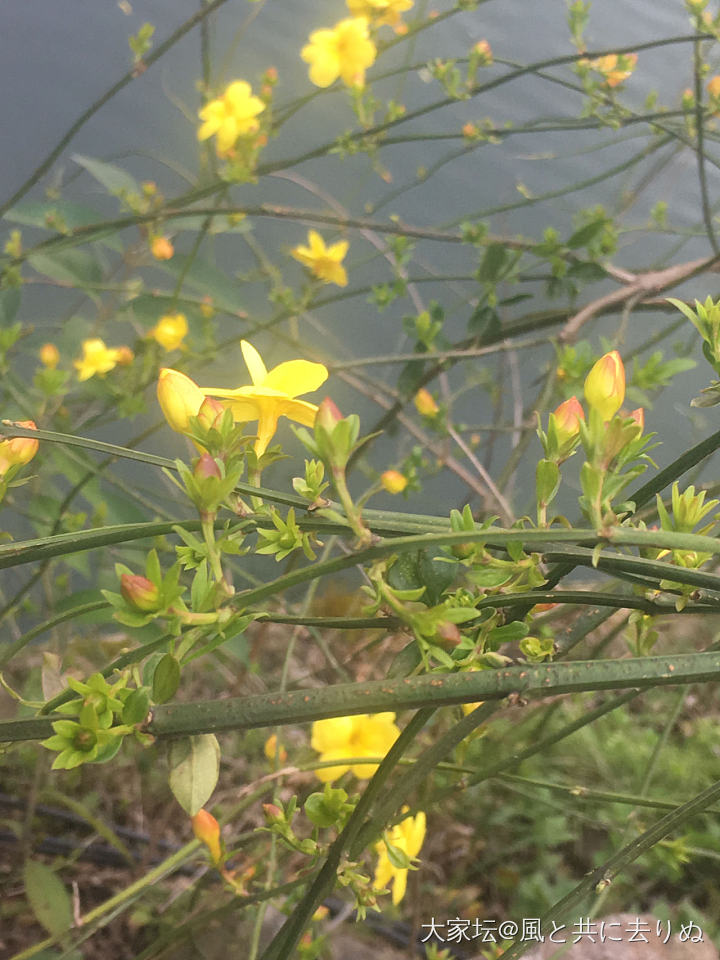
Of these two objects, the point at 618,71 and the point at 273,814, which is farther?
the point at 618,71

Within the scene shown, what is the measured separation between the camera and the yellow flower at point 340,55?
3.29ft

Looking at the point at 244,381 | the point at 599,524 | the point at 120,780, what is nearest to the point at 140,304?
the point at 244,381

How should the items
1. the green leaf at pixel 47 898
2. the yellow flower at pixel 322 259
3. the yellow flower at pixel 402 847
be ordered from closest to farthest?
the yellow flower at pixel 402 847 < the green leaf at pixel 47 898 < the yellow flower at pixel 322 259

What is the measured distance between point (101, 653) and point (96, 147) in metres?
1.09

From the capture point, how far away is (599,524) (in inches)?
10.4

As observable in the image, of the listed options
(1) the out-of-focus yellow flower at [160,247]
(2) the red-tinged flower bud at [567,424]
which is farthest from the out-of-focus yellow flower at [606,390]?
(1) the out-of-focus yellow flower at [160,247]

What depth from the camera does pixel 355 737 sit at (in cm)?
75

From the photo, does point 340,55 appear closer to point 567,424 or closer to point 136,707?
point 567,424

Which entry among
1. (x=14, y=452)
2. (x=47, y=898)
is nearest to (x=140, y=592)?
(x=14, y=452)

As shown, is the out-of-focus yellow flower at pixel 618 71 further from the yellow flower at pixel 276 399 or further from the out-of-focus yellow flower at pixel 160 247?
the yellow flower at pixel 276 399

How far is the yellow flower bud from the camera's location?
0.33 metres

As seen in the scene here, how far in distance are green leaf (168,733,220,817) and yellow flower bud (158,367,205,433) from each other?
0.15 metres

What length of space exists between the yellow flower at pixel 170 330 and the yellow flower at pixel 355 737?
0.66m

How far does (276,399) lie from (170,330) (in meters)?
0.81
